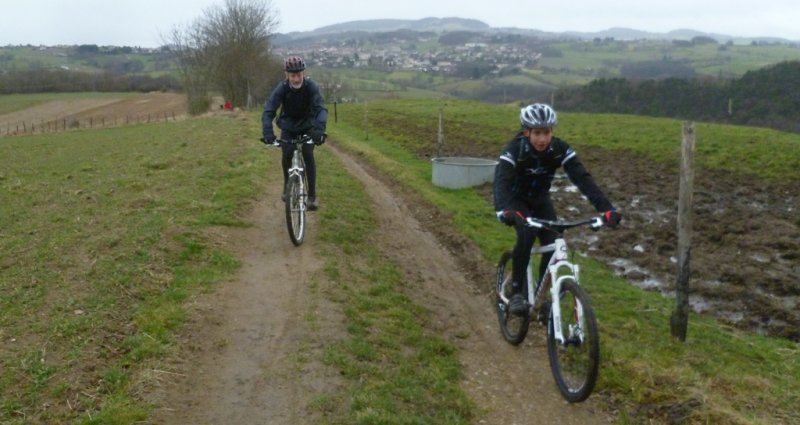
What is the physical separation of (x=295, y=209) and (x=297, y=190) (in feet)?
0.84

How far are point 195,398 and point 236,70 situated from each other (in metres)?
52.5

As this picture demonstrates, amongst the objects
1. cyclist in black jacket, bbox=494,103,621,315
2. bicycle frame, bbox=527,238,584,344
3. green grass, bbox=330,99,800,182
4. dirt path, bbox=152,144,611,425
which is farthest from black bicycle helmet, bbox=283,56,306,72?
green grass, bbox=330,99,800,182

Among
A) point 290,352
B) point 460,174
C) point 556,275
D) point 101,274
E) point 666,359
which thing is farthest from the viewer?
point 460,174

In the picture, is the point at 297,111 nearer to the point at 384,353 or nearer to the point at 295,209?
the point at 295,209

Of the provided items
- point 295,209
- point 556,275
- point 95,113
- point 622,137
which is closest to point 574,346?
point 556,275

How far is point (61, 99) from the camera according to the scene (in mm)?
69500

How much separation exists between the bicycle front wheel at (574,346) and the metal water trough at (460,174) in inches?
415

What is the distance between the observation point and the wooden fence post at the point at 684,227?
6.75 meters

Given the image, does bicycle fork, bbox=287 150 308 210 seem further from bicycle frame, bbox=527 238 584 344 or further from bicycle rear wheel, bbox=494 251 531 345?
bicycle frame, bbox=527 238 584 344

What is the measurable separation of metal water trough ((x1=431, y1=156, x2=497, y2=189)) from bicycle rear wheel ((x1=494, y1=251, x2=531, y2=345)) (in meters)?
9.02

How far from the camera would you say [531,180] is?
6.01 metres

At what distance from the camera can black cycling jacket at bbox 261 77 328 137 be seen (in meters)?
9.04

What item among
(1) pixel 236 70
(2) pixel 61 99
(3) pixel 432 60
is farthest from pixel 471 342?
(3) pixel 432 60

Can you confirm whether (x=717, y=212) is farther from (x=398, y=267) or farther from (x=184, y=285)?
(x=184, y=285)
